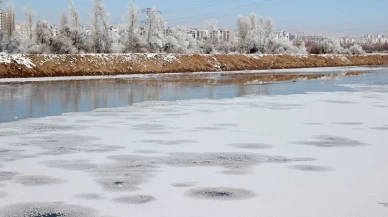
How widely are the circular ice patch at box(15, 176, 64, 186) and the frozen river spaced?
14 millimetres

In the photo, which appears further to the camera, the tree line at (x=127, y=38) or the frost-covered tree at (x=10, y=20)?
the frost-covered tree at (x=10, y=20)

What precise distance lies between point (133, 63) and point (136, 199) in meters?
37.7

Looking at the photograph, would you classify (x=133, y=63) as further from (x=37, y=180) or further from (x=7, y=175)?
(x=37, y=180)

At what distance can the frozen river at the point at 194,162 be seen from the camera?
5.64 metres

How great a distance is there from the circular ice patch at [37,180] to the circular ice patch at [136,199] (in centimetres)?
127

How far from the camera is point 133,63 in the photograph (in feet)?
141

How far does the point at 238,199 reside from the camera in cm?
589

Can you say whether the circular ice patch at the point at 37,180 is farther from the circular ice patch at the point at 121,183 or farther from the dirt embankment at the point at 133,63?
the dirt embankment at the point at 133,63

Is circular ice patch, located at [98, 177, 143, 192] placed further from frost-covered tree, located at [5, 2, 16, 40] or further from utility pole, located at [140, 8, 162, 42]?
frost-covered tree, located at [5, 2, 16, 40]

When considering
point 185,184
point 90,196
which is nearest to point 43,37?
point 185,184

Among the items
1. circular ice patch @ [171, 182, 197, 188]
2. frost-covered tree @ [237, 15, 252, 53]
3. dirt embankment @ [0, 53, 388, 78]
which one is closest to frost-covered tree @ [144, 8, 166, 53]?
dirt embankment @ [0, 53, 388, 78]

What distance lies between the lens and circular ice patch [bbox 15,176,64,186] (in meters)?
6.61

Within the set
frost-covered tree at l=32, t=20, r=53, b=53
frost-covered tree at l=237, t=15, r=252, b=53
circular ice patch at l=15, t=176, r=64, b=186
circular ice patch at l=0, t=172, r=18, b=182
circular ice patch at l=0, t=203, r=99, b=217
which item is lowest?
circular ice patch at l=0, t=203, r=99, b=217

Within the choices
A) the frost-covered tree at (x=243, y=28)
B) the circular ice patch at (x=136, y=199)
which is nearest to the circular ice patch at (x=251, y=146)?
the circular ice patch at (x=136, y=199)
